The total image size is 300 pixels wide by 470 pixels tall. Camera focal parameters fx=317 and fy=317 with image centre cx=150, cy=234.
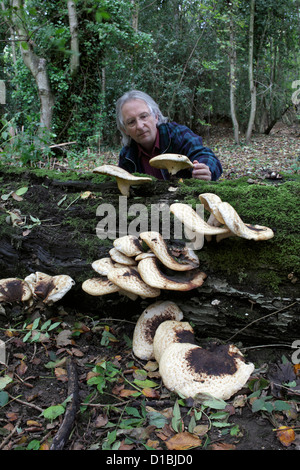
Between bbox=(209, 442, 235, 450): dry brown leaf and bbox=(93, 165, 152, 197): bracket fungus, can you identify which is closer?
bbox=(209, 442, 235, 450): dry brown leaf

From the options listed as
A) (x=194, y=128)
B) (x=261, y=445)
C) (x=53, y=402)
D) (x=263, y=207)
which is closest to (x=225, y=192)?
(x=263, y=207)

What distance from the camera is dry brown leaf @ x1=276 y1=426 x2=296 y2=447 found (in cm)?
208

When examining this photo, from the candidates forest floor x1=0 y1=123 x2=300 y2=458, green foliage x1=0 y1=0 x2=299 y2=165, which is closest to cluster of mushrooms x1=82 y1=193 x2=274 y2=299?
forest floor x1=0 y1=123 x2=300 y2=458

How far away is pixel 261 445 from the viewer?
208cm

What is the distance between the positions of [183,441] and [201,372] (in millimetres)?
473

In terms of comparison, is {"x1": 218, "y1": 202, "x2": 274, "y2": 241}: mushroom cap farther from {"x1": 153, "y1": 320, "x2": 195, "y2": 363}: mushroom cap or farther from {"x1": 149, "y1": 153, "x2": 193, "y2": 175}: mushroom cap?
{"x1": 149, "y1": 153, "x2": 193, "y2": 175}: mushroom cap

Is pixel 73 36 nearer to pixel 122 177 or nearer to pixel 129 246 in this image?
pixel 122 177

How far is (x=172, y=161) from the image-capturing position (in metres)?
3.79

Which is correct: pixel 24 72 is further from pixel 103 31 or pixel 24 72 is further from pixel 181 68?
pixel 181 68

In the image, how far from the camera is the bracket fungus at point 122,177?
3567 millimetres

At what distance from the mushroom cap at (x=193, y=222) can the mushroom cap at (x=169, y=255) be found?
11.4 inches

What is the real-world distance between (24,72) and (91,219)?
1302 centimetres

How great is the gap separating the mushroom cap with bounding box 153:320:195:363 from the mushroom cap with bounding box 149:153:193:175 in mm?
1831

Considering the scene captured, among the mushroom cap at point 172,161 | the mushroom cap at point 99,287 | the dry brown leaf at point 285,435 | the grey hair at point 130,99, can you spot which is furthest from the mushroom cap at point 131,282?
the grey hair at point 130,99
